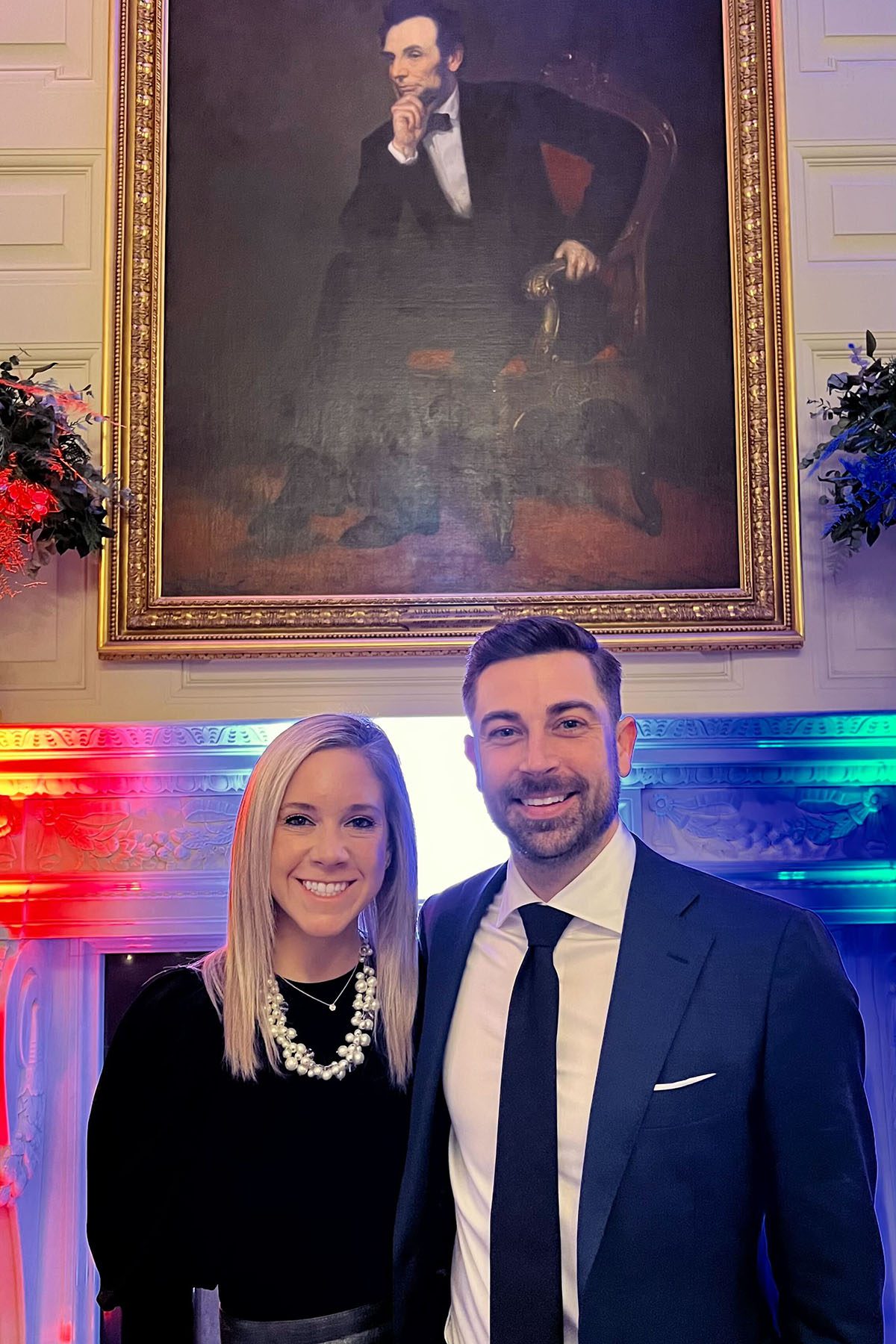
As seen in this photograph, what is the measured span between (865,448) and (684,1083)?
1925 mm

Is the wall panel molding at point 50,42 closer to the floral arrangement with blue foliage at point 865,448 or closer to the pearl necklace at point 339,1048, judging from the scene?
the floral arrangement with blue foliage at point 865,448

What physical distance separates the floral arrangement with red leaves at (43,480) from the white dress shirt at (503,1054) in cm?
163

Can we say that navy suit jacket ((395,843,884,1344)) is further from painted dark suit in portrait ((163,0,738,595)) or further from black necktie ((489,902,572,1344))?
painted dark suit in portrait ((163,0,738,595))

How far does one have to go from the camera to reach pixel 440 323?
3465mm

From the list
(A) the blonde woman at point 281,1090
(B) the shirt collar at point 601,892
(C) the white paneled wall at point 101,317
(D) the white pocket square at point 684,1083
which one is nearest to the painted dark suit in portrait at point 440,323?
(C) the white paneled wall at point 101,317

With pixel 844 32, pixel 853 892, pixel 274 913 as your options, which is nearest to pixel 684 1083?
pixel 274 913

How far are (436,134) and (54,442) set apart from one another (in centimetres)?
152

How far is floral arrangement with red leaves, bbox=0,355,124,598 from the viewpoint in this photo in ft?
9.54

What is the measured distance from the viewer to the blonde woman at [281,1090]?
191 centimetres

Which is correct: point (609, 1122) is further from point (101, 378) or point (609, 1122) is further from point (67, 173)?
point (67, 173)

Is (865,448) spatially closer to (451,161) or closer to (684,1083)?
(451,161)

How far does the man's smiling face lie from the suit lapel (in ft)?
0.50

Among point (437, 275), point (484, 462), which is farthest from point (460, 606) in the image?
point (437, 275)

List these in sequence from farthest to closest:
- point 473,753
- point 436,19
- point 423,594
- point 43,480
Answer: point 436,19 → point 423,594 → point 43,480 → point 473,753
